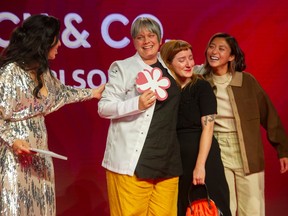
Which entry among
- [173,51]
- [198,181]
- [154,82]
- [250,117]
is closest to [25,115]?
[154,82]

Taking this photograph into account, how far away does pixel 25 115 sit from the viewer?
7.88 ft

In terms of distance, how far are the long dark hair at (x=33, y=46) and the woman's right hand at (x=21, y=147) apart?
0.26 metres

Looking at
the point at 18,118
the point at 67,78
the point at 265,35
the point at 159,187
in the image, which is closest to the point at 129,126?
the point at 159,187

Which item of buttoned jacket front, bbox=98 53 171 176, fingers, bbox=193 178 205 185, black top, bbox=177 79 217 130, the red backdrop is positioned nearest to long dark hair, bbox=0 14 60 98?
buttoned jacket front, bbox=98 53 171 176

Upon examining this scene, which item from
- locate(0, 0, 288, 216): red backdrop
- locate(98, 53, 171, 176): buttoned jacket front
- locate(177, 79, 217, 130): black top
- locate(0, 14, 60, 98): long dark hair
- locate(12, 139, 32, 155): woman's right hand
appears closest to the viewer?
locate(12, 139, 32, 155): woman's right hand

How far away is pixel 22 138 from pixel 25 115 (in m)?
0.12

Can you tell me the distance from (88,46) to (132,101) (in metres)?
1.41

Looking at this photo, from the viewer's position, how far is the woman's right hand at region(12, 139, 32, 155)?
7.47ft

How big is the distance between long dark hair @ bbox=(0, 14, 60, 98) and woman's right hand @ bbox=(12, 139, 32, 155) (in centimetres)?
26

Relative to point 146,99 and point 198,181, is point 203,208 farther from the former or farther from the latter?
point 146,99

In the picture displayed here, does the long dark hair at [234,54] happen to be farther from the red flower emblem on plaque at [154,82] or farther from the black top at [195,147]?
the red flower emblem on plaque at [154,82]

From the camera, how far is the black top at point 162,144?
8.30 ft

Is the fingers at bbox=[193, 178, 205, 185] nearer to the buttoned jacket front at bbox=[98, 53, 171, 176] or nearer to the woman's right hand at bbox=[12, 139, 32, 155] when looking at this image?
the buttoned jacket front at bbox=[98, 53, 171, 176]

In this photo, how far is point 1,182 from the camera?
2.37 meters
